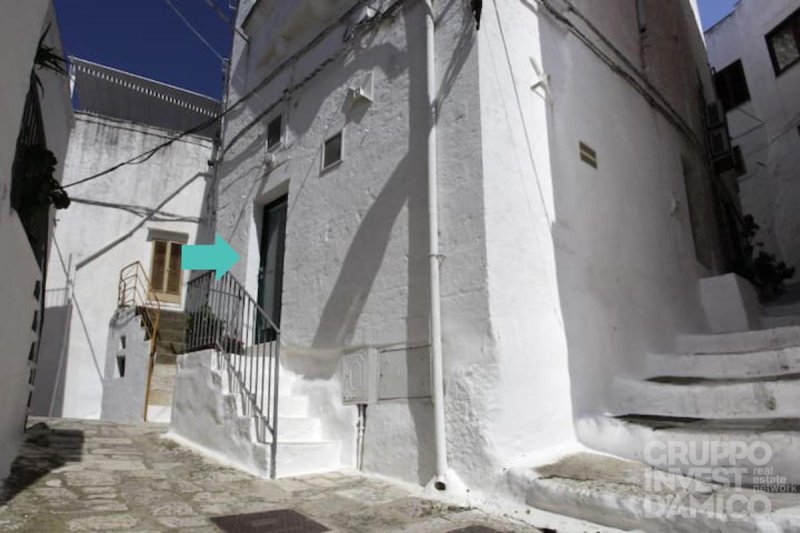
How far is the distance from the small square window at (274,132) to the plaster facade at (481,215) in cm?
12

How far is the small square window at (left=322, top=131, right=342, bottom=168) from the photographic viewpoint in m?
6.41

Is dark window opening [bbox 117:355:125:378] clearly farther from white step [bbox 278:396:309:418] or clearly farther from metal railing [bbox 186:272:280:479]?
white step [bbox 278:396:309:418]

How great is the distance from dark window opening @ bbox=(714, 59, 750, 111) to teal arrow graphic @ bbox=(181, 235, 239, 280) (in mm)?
12470

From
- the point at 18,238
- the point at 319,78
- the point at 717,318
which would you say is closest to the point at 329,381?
the point at 18,238

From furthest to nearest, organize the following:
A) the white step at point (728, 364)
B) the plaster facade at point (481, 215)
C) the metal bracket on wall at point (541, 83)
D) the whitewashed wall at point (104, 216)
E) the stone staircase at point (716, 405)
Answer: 1. the whitewashed wall at point (104, 216)
2. the metal bracket on wall at point (541, 83)
3. the white step at point (728, 364)
4. the plaster facade at point (481, 215)
5. the stone staircase at point (716, 405)

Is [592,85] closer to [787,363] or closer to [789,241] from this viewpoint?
[787,363]

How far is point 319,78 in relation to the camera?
707 cm

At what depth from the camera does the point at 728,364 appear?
211 inches

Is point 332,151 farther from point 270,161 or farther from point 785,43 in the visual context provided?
point 785,43

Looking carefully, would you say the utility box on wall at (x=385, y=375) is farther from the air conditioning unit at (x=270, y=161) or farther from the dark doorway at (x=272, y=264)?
the air conditioning unit at (x=270, y=161)

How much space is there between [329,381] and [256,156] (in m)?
4.02

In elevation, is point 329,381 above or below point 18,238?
below

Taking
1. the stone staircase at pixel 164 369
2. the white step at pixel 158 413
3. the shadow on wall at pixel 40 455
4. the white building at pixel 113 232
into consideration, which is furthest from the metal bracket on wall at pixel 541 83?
the white step at pixel 158 413

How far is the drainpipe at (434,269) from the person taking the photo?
4277mm
